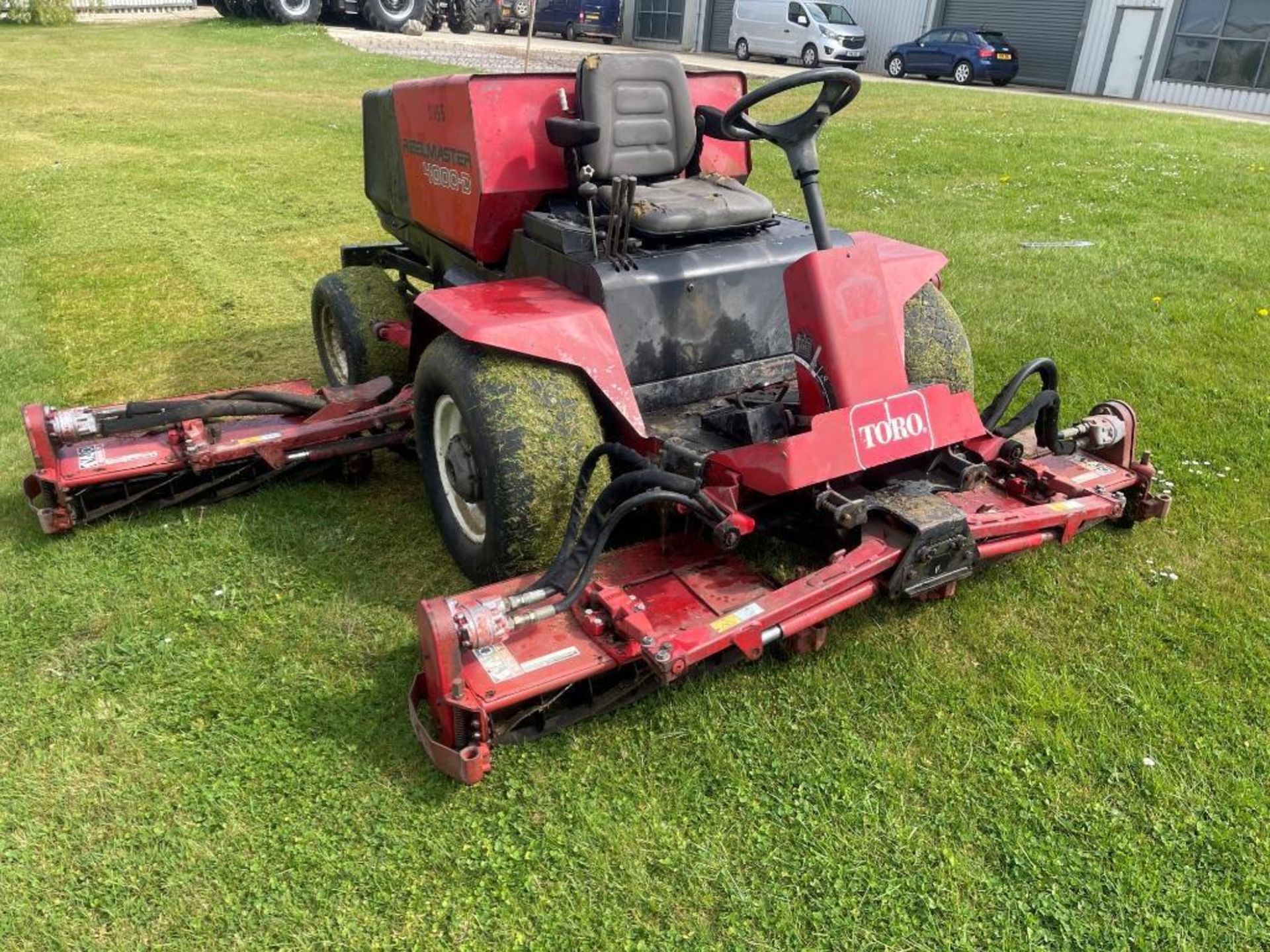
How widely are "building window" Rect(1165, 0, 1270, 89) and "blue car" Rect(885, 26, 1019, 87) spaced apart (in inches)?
133


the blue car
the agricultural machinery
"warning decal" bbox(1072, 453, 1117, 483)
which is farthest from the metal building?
"warning decal" bbox(1072, 453, 1117, 483)

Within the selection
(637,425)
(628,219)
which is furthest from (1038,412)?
(628,219)

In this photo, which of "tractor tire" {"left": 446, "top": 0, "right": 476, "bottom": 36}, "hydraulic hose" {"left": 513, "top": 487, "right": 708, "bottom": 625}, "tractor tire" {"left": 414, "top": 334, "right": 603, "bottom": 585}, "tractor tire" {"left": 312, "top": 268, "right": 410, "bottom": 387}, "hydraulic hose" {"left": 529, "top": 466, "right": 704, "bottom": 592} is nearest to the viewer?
"hydraulic hose" {"left": 513, "top": 487, "right": 708, "bottom": 625}

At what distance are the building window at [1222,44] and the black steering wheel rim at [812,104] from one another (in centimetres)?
2151

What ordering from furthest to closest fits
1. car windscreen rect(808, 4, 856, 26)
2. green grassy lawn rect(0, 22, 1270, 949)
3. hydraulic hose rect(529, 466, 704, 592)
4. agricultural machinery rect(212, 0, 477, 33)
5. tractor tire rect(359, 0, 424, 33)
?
1. tractor tire rect(359, 0, 424, 33)
2. agricultural machinery rect(212, 0, 477, 33)
3. car windscreen rect(808, 4, 856, 26)
4. hydraulic hose rect(529, 466, 704, 592)
5. green grassy lawn rect(0, 22, 1270, 949)

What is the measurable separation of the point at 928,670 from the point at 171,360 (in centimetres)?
483

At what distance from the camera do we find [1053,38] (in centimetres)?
2355

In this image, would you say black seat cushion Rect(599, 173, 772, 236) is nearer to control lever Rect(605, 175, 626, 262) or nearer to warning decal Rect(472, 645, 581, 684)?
control lever Rect(605, 175, 626, 262)

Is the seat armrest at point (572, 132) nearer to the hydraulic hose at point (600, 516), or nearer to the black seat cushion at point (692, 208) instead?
the black seat cushion at point (692, 208)

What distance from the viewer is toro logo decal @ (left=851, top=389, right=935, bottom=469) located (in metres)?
2.98

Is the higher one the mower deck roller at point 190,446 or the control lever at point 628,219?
the control lever at point 628,219

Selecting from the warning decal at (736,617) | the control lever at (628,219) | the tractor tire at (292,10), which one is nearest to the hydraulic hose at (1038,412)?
the warning decal at (736,617)

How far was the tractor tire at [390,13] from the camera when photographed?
1055 inches

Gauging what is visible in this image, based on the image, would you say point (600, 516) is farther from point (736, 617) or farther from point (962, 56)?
point (962, 56)
